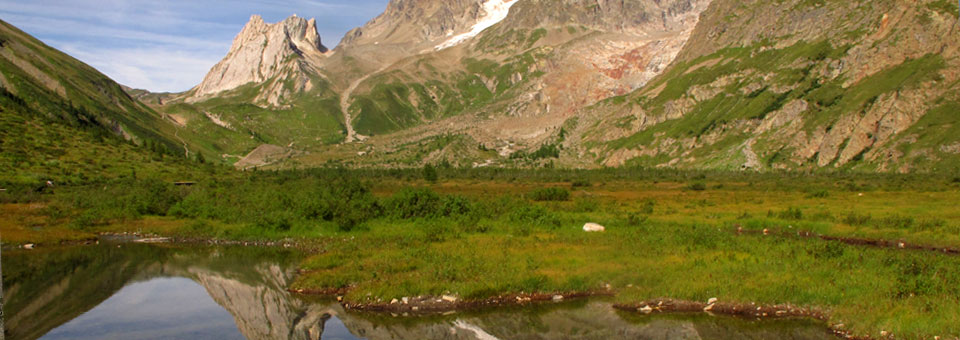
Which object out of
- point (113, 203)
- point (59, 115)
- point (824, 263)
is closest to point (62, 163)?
point (113, 203)

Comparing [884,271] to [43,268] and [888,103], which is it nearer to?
[43,268]

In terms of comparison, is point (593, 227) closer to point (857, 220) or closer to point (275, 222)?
point (857, 220)

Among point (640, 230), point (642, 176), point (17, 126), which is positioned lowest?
point (642, 176)

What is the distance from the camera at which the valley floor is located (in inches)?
1231

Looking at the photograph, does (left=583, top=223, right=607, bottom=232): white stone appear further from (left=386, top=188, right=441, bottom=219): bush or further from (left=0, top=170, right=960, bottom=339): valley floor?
(left=386, top=188, right=441, bottom=219): bush

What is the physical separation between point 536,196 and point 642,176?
85763mm

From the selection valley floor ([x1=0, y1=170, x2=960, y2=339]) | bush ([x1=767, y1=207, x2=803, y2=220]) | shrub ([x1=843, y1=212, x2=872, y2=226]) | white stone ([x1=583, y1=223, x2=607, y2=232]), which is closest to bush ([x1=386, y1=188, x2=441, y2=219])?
valley floor ([x1=0, y1=170, x2=960, y2=339])

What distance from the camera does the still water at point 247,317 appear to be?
93.4 feet

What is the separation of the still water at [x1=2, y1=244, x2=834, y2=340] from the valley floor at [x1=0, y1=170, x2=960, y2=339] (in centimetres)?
178

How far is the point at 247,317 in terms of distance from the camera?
32750 mm

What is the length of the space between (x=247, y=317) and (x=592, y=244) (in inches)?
1024

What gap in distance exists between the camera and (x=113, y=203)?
7412 cm

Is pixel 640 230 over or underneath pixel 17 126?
underneath

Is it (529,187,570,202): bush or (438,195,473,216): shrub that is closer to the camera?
(438,195,473,216): shrub
